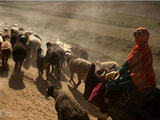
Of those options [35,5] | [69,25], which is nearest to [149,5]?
[69,25]

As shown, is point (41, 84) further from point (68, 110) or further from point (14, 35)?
point (14, 35)

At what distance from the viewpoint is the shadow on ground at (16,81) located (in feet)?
27.5

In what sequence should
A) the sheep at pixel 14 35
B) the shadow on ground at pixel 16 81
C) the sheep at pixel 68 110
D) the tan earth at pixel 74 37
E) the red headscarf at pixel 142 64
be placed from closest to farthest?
the red headscarf at pixel 142 64 → the sheep at pixel 68 110 → the tan earth at pixel 74 37 → the shadow on ground at pixel 16 81 → the sheep at pixel 14 35

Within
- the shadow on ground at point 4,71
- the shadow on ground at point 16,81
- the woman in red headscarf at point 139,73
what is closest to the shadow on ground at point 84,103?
the shadow on ground at point 16,81

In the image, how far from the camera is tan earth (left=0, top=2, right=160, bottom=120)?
23.7 feet

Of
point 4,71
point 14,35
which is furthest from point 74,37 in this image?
point 4,71

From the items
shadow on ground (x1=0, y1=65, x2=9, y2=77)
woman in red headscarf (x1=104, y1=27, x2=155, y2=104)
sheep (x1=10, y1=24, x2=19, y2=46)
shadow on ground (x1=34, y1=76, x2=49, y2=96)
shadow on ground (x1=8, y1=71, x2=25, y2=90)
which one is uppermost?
woman in red headscarf (x1=104, y1=27, x2=155, y2=104)

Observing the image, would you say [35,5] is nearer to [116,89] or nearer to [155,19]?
[155,19]

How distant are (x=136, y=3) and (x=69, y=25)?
47.2ft

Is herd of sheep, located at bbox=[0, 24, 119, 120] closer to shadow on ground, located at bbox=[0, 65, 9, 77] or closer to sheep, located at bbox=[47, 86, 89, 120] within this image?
sheep, located at bbox=[47, 86, 89, 120]

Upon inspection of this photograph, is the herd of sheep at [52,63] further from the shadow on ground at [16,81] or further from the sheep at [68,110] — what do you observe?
the shadow on ground at [16,81]

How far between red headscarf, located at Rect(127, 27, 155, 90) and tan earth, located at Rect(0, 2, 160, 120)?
396cm

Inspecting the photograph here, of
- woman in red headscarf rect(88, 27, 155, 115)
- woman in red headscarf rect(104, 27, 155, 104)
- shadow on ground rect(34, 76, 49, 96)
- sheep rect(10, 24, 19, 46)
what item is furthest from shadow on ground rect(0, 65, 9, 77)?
woman in red headscarf rect(104, 27, 155, 104)

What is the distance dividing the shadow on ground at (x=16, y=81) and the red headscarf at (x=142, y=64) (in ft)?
19.2
